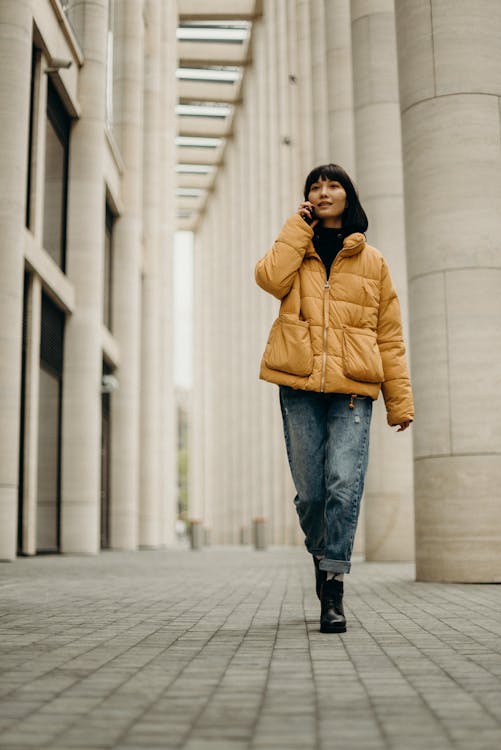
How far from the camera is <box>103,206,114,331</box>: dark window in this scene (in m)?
24.8

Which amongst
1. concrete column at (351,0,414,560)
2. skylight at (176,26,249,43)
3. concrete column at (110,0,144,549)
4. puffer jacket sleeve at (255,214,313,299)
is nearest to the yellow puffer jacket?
puffer jacket sleeve at (255,214,313,299)

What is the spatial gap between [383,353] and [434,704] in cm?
241

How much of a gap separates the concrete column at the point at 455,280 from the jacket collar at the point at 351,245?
3665mm

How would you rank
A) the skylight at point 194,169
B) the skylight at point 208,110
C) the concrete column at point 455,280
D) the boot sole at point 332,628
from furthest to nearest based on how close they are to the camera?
the skylight at point 194,169
the skylight at point 208,110
the concrete column at point 455,280
the boot sole at point 332,628

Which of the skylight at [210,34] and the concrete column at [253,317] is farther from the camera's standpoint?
the concrete column at [253,317]

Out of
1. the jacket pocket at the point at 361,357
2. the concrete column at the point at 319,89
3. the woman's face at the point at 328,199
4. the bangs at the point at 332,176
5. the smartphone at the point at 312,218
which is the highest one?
the concrete column at the point at 319,89

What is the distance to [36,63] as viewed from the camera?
16.7 meters

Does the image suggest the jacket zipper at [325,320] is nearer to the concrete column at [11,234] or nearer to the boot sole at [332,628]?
the boot sole at [332,628]

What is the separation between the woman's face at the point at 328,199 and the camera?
5.13 metres

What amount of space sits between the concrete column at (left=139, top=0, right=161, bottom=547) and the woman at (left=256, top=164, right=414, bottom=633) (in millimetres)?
24372

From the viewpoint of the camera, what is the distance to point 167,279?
34406 millimetres

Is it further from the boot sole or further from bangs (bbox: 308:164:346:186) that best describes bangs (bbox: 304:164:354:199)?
the boot sole

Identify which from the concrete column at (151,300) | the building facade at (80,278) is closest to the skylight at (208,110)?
the building facade at (80,278)

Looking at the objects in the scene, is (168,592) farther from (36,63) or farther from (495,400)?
(36,63)
